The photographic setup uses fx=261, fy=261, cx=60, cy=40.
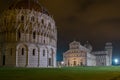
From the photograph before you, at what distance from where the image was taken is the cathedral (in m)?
69.0

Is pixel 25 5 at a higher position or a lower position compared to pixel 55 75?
higher

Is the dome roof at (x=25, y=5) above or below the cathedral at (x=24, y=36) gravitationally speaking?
above

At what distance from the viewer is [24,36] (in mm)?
69125

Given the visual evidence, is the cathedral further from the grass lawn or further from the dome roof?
the grass lawn

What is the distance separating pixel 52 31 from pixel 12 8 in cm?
1328

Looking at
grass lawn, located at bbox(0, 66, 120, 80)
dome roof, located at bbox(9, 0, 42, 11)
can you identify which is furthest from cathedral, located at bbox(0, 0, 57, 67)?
grass lawn, located at bbox(0, 66, 120, 80)

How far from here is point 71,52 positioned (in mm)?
136375

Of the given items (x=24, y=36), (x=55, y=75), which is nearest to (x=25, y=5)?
(x=24, y=36)

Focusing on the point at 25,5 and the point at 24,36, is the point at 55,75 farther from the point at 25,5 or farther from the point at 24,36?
the point at 25,5

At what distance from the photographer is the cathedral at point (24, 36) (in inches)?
2717

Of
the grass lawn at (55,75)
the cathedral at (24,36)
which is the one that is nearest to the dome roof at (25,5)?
the cathedral at (24,36)

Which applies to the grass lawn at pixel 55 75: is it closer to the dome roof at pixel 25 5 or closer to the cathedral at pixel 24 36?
the cathedral at pixel 24 36

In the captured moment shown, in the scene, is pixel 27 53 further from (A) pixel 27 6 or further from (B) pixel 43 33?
(A) pixel 27 6

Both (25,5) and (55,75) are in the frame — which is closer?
(55,75)
